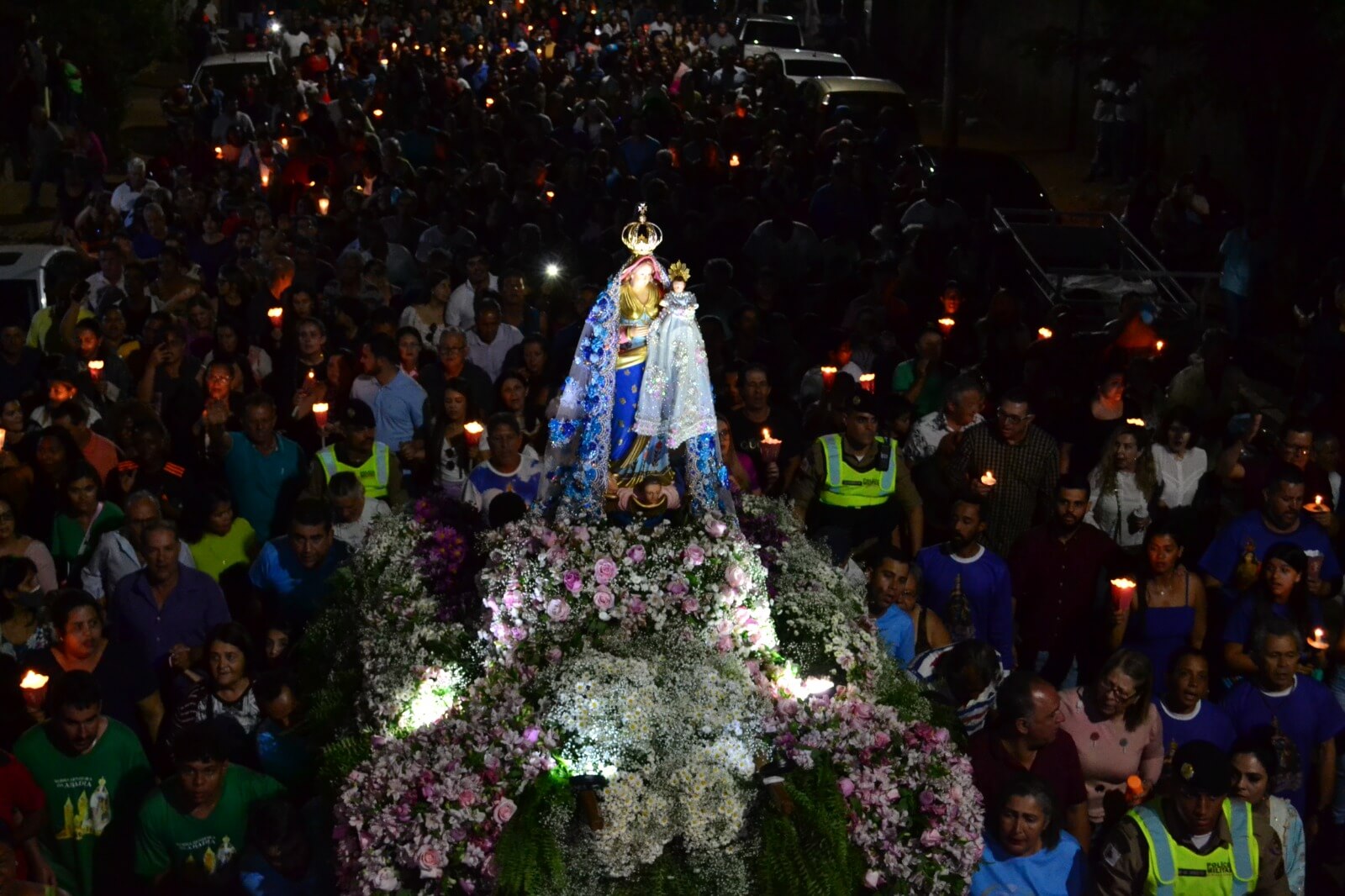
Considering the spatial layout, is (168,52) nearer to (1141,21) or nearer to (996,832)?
(1141,21)

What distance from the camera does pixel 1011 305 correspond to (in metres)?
14.0

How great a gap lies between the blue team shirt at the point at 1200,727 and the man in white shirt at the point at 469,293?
7413 mm

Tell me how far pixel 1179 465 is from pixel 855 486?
2.05 metres

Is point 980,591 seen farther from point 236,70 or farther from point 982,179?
point 236,70

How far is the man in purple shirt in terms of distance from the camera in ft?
29.2

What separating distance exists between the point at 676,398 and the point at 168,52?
84.9 ft

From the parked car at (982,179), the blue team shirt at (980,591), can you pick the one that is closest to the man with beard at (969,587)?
the blue team shirt at (980,591)

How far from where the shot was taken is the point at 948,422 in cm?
1094

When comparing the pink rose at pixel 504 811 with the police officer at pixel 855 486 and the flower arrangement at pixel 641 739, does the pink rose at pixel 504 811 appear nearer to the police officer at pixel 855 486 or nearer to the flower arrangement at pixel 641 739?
the flower arrangement at pixel 641 739

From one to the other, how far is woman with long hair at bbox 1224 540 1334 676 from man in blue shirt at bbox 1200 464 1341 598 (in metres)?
0.30

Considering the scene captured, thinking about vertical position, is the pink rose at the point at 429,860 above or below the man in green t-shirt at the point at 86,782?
above

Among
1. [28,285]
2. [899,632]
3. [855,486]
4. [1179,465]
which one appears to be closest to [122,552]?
[855,486]

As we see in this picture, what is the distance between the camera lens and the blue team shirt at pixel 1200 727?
7922mm

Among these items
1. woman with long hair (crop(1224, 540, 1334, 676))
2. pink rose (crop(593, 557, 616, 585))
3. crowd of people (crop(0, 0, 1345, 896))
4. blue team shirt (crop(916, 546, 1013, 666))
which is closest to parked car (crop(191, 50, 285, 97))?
crowd of people (crop(0, 0, 1345, 896))
